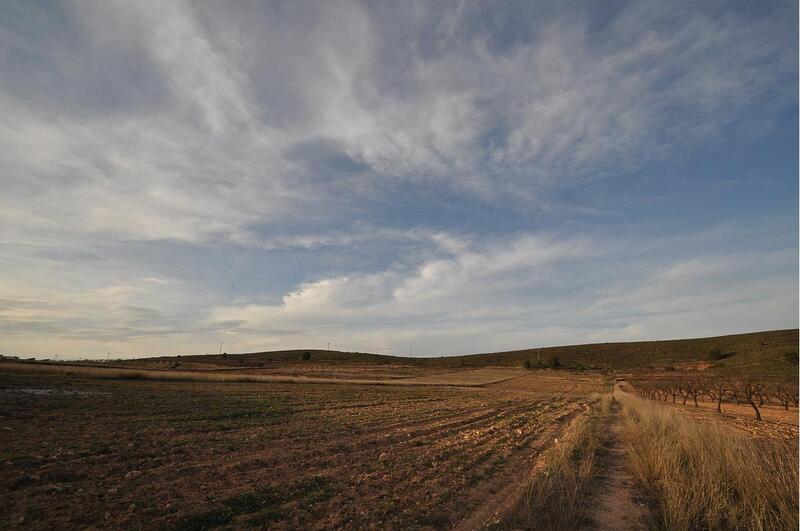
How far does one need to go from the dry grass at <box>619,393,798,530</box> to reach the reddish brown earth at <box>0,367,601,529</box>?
10.9 feet

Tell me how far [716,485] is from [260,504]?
29.8ft

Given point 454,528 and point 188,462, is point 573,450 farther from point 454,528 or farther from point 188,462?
point 188,462

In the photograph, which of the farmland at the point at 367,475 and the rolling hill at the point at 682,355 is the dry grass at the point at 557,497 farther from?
the rolling hill at the point at 682,355

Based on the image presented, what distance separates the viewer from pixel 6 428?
559 inches

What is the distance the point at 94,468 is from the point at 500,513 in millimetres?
9488

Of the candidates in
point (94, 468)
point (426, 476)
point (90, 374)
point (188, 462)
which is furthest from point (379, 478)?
point (90, 374)

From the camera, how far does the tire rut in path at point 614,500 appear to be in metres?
8.18

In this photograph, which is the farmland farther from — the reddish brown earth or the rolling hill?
the rolling hill

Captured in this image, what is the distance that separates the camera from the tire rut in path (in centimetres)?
818

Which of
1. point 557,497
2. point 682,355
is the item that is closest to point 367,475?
point 557,497

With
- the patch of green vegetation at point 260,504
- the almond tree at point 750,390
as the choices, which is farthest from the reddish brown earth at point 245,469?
the almond tree at point 750,390

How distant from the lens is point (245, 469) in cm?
1061

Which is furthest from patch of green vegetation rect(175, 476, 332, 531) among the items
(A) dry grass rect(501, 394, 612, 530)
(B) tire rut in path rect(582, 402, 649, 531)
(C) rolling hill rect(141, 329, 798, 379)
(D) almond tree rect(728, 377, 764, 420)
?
(C) rolling hill rect(141, 329, 798, 379)

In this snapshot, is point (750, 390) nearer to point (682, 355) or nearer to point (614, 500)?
point (614, 500)
